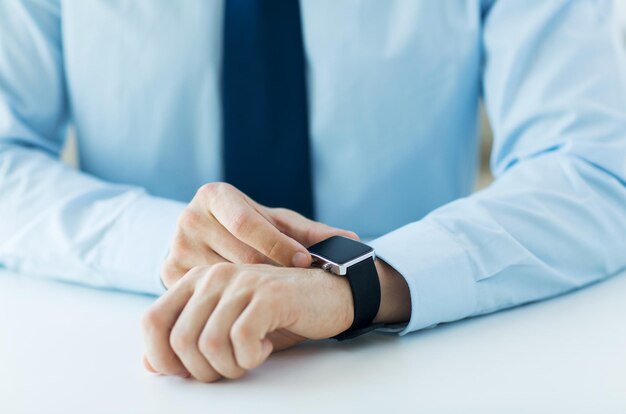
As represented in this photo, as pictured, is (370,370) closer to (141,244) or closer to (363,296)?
(363,296)

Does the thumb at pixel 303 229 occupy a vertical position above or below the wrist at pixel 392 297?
above

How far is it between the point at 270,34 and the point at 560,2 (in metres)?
0.44

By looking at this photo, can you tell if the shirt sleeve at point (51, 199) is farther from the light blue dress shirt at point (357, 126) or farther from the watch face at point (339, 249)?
the watch face at point (339, 249)

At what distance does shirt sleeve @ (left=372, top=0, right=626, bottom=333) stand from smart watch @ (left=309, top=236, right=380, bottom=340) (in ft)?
0.15

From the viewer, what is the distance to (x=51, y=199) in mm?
1116

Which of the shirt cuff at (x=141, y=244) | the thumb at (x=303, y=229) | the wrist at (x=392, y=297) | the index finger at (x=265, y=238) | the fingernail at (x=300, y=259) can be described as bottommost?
the shirt cuff at (x=141, y=244)

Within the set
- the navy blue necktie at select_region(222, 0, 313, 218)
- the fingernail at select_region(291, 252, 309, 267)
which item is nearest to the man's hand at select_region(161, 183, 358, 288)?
the fingernail at select_region(291, 252, 309, 267)

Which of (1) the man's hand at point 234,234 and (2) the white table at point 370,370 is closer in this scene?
(2) the white table at point 370,370

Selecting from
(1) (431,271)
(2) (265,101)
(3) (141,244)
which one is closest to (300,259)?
(1) (431,271)

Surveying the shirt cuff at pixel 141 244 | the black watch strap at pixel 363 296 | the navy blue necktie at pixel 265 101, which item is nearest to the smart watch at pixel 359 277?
the black watch strap at pixel 363 296

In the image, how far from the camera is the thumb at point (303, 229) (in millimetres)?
874

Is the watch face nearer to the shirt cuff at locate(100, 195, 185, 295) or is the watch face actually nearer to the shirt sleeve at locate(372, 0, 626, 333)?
the shirt sleeve at locate(372, 0, 626, 333)

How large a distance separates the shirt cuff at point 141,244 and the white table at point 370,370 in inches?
2.9

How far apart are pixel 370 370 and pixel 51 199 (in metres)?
0.62
